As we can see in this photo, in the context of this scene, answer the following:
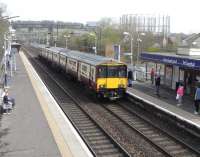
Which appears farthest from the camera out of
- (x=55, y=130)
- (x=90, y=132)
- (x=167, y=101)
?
(x=167, y=101)

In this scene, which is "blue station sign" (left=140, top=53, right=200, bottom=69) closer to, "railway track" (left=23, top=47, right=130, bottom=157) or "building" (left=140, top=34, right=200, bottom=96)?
"building" (left=140, top=34, right=200, bottom=96)

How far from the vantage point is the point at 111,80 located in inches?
968

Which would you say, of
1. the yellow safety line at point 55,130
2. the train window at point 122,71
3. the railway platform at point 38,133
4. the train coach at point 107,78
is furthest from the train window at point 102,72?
the yellow safety line at point 55,130

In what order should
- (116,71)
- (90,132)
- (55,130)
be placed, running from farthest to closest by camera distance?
1. (116,71)
2. (90,132)
3. (55,130)

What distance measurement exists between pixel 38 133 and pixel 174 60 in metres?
11.4

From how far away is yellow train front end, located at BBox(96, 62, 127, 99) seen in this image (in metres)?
24.2

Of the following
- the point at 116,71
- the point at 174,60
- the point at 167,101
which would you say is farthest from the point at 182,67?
the point at 116,71

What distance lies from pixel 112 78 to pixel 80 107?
8.91ft

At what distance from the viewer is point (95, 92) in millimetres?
24594

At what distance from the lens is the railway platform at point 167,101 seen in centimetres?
1885

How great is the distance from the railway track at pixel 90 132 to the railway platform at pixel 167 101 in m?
3.60

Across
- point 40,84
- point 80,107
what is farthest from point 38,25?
point 80,107

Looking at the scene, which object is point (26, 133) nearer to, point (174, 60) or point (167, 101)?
point (167, 101)

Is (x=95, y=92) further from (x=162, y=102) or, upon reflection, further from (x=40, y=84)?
(x=40, y=84)
